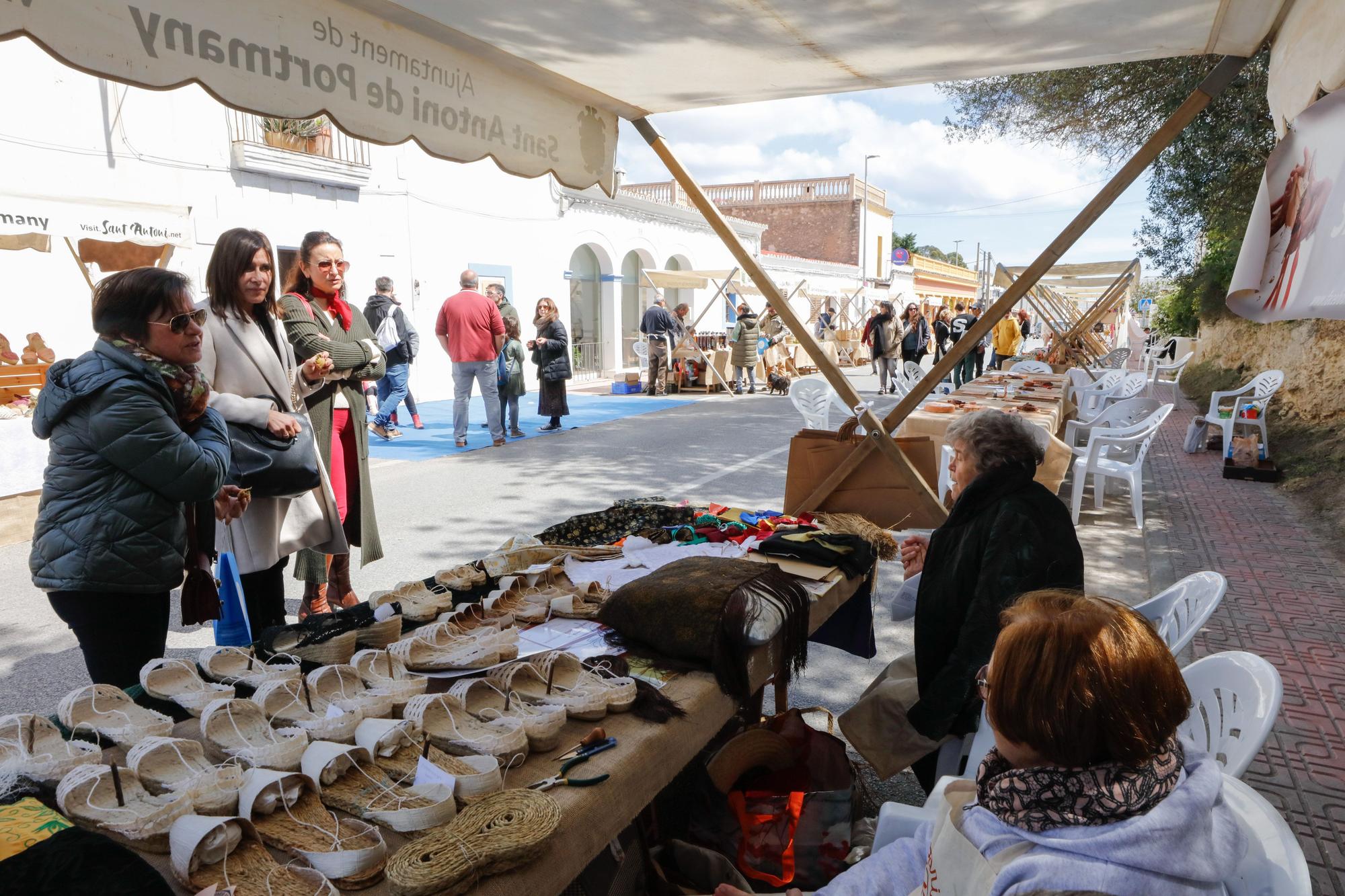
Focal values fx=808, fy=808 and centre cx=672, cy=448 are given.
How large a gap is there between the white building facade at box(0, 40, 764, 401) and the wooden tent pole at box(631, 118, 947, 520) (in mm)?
4463

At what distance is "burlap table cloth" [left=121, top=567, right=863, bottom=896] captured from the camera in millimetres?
1313

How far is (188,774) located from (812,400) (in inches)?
307

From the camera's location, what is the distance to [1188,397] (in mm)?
17688

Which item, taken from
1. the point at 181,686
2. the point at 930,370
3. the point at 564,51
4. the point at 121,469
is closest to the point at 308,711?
the point at 181,686

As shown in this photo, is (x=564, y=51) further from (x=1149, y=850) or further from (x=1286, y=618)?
(x=1286, y=618)

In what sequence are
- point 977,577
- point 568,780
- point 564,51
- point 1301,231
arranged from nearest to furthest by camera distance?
1. point 568,780
2. point 1301,231
3. point 977,577
4. point 564,51

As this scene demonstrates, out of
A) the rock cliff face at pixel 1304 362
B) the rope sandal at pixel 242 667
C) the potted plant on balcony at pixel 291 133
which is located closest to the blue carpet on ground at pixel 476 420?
the potted plant on balcony at pixel 291 133

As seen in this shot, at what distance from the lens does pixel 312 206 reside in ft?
40.1

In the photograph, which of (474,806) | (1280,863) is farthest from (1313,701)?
(474,806)

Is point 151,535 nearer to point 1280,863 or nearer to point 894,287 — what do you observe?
point 1280,863

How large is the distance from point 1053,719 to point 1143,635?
190 millimetres

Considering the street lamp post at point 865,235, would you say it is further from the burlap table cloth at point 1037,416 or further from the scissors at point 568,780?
the scissors at point 568,780

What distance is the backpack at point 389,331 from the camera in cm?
946

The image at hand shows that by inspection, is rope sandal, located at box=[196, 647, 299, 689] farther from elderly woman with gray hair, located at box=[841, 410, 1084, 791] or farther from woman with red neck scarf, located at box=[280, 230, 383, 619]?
woman with red neck scarf, located at box=[280, 230, 383, 619]
